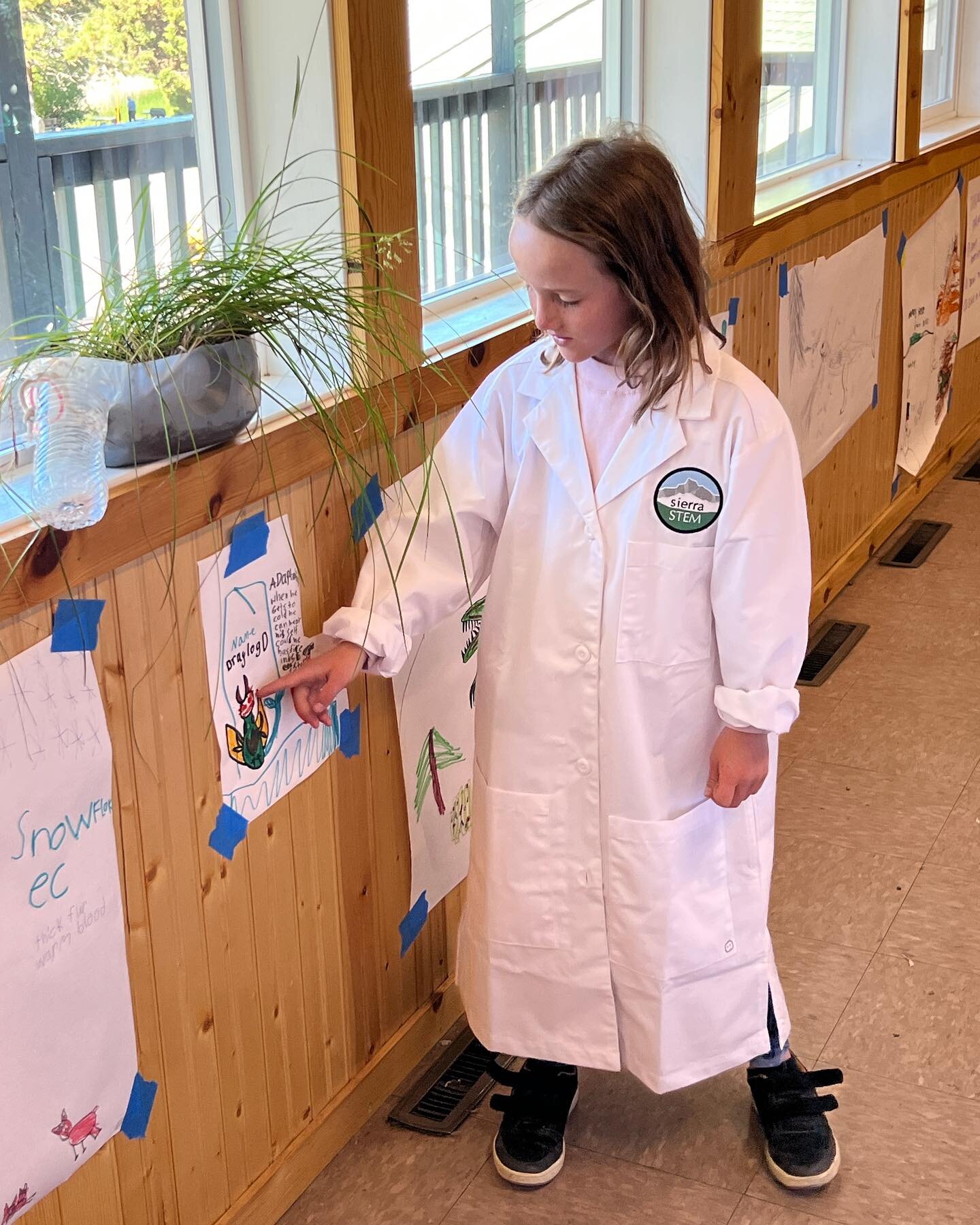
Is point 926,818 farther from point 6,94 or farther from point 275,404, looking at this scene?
point 6,94

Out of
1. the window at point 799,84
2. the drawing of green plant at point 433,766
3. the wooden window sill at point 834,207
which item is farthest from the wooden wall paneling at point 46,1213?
the window at point 799,84

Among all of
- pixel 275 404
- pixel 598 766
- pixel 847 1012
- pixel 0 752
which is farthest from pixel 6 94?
pixel 847 1012

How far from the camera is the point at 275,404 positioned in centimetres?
167

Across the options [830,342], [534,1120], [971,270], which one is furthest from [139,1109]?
[971,270]

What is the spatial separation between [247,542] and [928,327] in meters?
3.08

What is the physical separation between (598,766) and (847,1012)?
0.76 m

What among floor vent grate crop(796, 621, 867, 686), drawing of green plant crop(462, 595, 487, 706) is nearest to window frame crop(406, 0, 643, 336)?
drawing of green plant crop(462, 595, 487, 706)

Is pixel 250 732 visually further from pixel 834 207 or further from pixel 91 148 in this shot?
pixel 834 207

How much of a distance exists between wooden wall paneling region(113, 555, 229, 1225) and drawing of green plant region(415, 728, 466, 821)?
48 cm

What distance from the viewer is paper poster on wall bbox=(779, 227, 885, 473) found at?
126 inches

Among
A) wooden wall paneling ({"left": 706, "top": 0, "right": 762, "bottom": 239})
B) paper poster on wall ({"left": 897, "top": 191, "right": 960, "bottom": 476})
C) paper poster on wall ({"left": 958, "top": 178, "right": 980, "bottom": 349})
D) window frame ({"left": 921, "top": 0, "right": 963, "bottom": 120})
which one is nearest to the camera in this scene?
wooden wall paneling ({"left": 706, "top": 0, "right": 762, "bottom": 239})

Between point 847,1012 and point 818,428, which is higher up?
point 818,428

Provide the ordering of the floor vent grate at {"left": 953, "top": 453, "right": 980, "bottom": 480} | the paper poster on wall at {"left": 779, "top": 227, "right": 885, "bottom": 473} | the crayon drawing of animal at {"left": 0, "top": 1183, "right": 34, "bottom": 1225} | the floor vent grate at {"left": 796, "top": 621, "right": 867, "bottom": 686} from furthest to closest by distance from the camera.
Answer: the floor vent grate at {"left": 953, "top": 453, "right": 980, "bottom": 480}
the floor vent grate at {"left": 796, "top": 621, "right": 867, "bottom": 686}
the paper poster on wall at {"left": 779, "top": 227, "right": 885, "bottom": 473}
the crayon drawing of animal at {"left": 0, "top": 1183, "right": 34, "bottom": 1225}

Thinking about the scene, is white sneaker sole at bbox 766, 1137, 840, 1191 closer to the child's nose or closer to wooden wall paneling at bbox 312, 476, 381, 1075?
wooden wall paneling at bbox 312, 476, 381, 1075
